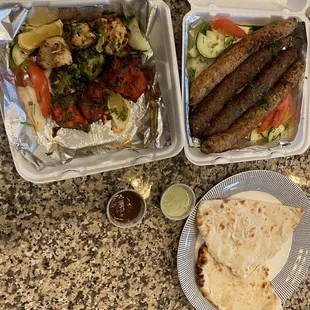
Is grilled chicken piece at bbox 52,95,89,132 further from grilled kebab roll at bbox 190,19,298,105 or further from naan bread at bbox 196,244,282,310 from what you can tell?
naan bread at bbox 196,244,282,310

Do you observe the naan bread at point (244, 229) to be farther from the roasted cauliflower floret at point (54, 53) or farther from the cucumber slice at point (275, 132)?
the roasted cauliflower floret at point (54, 53)

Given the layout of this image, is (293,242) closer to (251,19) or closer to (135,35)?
(251,19)

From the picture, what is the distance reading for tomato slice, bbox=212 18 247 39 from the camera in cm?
182

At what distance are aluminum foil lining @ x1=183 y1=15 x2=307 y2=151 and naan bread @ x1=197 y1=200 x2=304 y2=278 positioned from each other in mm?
237

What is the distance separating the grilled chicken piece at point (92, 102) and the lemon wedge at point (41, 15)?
10.3 inches

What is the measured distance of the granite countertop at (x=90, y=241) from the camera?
5.72 ft

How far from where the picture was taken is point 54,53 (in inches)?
60.9

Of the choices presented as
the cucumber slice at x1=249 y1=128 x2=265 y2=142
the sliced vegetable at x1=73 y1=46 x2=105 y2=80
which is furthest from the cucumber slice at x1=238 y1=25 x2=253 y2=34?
the sliced vegetable at x1=73 y1=46 x2=105 y2=80

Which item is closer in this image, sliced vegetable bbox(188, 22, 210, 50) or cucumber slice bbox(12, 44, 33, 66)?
cucumber slice bbox(12, 44, 33, 66)

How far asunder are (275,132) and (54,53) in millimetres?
931

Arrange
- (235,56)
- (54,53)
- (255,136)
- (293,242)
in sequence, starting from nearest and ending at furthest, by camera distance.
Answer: (54,53) → (235,56) → (255,136) → (293,242)

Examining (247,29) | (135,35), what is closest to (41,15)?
(135,35)

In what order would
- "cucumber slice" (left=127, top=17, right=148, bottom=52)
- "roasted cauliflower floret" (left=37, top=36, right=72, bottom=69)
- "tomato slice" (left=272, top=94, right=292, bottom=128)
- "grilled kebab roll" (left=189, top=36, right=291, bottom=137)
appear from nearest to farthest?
1. "roasted cauliflower floret" (left=37, top=36, right=72, bottom=69)
2. "cucumber slice" (left=127, top=17, right=148, bottom=52)
3. "grilled kebab roll" (left=189, top=36, right=291, bottom=137)
4. "tomato slice" (left=272, top=94, right=292, bottom=128)

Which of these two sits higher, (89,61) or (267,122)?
(89,61)
